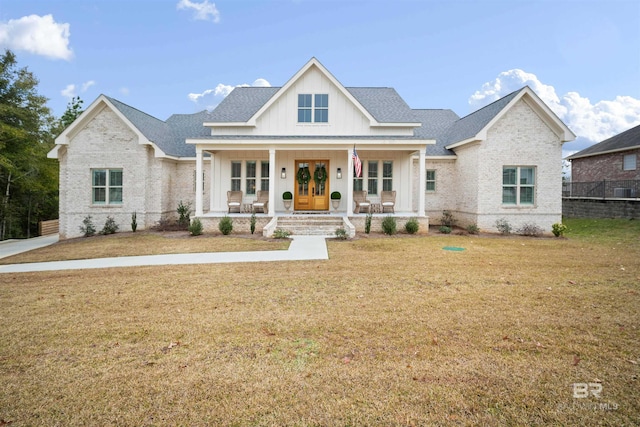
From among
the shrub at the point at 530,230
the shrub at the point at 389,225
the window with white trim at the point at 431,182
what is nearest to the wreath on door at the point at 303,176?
the shrub at the point at 389,225

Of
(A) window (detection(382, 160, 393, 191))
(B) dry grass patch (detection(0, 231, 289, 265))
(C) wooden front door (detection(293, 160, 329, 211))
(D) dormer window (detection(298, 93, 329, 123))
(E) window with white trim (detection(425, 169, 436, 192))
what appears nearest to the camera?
(B) dry grass patch (detection(0, 231, 289, 265))

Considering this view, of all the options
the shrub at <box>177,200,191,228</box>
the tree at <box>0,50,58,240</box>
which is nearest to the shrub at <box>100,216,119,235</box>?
the shrub at <box>177,200,191,228</box>

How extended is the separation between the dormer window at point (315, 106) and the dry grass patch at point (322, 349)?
10.5 m

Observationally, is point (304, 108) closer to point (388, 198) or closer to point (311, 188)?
point (311, 188)

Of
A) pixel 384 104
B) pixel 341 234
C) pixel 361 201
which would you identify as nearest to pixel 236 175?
pixel 361 201

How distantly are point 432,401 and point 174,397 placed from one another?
A: 7.70 ft

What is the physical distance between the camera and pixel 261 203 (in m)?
16.4

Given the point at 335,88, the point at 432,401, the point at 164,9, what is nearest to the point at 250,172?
the point at 335,88

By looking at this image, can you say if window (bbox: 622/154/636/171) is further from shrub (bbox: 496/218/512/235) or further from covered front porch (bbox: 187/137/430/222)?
covered front porch (bbox: 187/137/430/222)

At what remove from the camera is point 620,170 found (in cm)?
2466

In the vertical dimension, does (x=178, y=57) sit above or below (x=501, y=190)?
above

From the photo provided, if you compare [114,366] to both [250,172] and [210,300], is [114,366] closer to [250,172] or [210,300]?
[210,300]

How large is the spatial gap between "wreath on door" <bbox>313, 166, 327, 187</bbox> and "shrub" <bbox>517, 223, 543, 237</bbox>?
31.1 ft

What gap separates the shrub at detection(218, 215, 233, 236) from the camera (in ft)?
47.3
